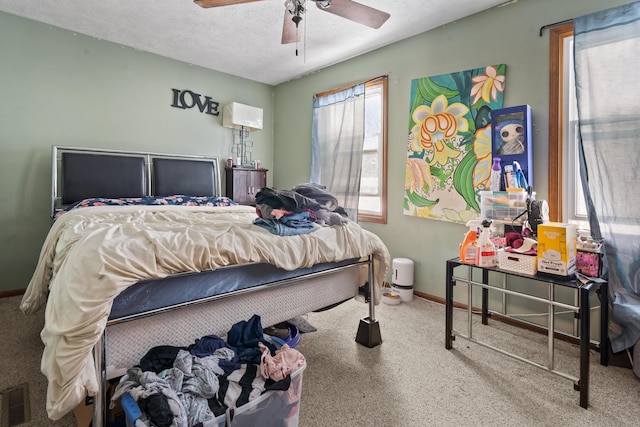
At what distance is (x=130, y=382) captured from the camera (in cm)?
114

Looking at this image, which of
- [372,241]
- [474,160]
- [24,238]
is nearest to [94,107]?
[24,238]

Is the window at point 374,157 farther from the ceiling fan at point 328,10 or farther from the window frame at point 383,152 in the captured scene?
the ceiling fan at point 328,10

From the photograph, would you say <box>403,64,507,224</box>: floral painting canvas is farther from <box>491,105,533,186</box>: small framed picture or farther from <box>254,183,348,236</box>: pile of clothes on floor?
<box>254,183,348,236</box>: pile of clothes on floor

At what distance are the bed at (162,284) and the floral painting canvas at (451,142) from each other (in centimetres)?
110

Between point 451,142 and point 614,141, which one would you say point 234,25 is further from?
point 614,141

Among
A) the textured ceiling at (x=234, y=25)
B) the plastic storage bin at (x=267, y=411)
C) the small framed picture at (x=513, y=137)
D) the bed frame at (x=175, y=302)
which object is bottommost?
the plastic storage bin at (x=267, y=411)

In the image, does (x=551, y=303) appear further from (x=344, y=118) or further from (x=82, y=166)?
(x=82, y=166)

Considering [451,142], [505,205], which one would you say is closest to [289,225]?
[505,205]

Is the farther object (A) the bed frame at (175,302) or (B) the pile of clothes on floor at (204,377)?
(A) the bed frame at (175,302)

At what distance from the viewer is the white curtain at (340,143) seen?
3.60 m

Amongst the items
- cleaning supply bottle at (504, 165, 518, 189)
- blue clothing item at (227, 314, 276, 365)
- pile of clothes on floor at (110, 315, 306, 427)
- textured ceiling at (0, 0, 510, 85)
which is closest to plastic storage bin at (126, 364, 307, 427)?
pile of clothes on floor at (110, 315, 306, 427)

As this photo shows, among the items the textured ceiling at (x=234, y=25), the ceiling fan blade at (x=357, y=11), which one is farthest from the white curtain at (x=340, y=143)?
the ceiling fan blade at (x=357, y=11)

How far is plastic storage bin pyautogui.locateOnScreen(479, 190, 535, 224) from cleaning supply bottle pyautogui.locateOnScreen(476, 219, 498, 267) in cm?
24

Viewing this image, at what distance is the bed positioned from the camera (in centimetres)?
106
